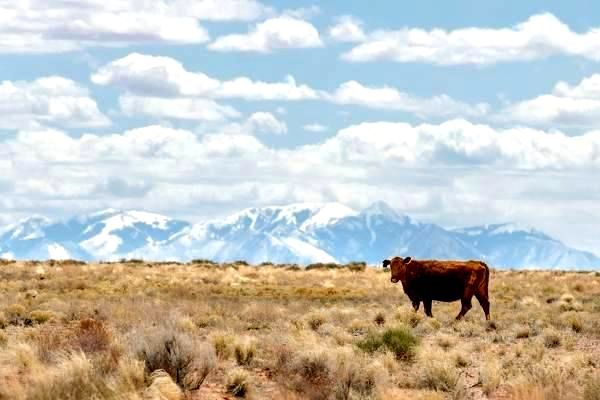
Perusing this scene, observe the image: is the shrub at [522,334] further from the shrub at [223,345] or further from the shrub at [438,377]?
the shrub at [223,345]

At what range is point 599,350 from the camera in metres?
22.1

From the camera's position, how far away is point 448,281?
28328 millimetres

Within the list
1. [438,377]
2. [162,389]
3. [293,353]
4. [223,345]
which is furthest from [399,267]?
[162,389]

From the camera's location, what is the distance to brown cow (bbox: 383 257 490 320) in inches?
1109

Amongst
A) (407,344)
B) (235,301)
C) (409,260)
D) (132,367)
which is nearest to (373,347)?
(407,344)

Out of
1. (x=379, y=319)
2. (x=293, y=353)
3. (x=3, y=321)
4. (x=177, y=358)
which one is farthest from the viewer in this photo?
(x=379, y=319)

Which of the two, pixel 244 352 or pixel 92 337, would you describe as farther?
pixel 244 352

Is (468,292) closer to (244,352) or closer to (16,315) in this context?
(244,352)

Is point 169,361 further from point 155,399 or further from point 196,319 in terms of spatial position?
point 196,319

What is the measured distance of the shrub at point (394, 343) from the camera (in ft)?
65.8

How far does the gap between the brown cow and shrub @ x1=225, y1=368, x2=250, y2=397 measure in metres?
12.6

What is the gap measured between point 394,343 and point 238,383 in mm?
5181

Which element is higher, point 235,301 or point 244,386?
point 244,386

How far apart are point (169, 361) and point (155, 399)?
80.6 inches
